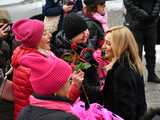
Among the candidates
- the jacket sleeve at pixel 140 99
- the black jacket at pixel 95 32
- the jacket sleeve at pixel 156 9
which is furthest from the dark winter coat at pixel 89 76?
the jacket sleeve at pixel 156 9

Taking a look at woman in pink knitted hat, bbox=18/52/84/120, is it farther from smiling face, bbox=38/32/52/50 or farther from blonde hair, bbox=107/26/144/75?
smiling face, bbox=38/32/52/50

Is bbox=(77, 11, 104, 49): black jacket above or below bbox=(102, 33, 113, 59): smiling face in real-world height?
below

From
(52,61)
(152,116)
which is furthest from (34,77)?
(152,116)

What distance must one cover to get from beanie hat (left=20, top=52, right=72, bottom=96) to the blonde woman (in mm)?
1339

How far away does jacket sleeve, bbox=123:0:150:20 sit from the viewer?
8.55 metres

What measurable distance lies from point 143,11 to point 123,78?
11.7 ft

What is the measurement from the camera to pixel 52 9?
793 centimetres

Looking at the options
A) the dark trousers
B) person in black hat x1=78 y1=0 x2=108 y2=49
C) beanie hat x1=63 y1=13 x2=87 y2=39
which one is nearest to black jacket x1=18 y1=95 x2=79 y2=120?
beanie hat x1=63 y1=13 x2=87 y2=39

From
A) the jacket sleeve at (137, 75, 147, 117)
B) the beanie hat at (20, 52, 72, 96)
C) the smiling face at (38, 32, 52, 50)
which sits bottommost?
the jacket sleeve at (137, 75, 147, 117)

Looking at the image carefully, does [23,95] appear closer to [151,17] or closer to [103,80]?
[103,80]

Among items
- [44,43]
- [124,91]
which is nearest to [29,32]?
[44,43]

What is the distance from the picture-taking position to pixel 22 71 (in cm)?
525

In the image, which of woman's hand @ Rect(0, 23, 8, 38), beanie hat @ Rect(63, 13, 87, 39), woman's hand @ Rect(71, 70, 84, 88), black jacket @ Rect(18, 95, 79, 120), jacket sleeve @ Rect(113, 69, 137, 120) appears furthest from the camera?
woman's hand @ Rect(0, 23, 8, 38)

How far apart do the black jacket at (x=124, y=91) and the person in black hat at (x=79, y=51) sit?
200 millimetres
